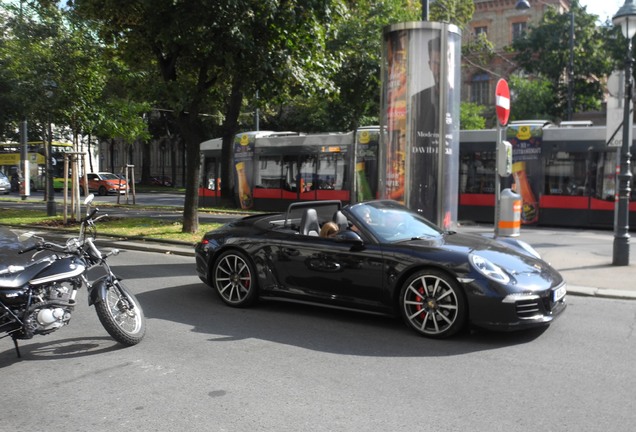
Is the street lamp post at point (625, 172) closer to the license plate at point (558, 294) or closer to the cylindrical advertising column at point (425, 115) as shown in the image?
the cylindrical advertising column at point (425, 115)

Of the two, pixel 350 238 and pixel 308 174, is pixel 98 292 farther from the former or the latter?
pixel 308 174

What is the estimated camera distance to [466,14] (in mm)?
27797

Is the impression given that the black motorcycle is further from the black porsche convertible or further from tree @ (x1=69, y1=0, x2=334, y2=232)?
tree @ (x1=69, y1=0, x2=334, y2=232)

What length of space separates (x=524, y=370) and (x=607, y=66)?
35.1 meters

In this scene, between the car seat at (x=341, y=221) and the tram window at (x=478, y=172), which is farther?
the tram window at (x=478, y=172)

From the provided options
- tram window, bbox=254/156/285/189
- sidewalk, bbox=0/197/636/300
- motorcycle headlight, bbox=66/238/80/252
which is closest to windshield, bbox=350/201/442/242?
motorcycle headlight, bbox=66/238/80/252

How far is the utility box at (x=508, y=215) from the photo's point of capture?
32.9 feet

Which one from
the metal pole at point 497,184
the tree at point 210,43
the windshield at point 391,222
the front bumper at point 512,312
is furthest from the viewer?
the tree at point 210,43

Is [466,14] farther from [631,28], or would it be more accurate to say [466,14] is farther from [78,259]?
[78,259]

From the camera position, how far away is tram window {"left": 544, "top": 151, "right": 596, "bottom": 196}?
17.4m

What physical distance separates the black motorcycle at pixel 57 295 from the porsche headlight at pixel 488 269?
3.16 metres

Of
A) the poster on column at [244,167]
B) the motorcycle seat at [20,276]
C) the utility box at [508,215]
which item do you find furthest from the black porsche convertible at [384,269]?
the poster on column at [244,167]

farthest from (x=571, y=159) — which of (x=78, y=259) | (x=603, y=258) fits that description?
(x=78, y=259)

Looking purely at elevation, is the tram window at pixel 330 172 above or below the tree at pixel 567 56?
below
